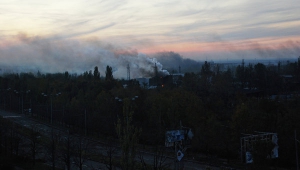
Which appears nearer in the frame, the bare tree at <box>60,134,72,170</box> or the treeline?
the bare tree at <box>60,134,72,170</box>

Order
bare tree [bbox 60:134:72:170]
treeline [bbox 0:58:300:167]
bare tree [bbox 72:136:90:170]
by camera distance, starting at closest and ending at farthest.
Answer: bare tree [bbox 60:134:72:170] < bare tree [bbox 72:136:90:170] < treeline [bbox 0:58:300:167]

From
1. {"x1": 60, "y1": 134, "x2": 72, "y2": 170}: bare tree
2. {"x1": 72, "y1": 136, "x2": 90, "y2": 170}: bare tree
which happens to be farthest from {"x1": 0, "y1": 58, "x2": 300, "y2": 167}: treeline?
{"x1": 60, "y1": 134, "x2": 72, "y2": 170}: bare tree

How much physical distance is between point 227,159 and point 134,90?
13741mm

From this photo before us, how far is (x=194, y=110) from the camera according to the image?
20266mm

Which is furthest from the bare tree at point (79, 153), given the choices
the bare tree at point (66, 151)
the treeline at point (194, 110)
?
the treeline at point (194, 110)

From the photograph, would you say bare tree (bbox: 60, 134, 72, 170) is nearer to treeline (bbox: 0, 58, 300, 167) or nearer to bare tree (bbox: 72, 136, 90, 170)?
bare tree (bbox: 72, 136, 90, 170)

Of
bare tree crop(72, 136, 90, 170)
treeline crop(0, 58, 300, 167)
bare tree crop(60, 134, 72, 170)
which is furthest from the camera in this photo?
treeline crop(0, 58, 300, 167)

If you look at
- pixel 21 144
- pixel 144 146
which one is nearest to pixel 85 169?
pixel 21 144

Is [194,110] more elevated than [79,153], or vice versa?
[194,110]

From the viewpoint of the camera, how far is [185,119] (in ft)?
67.7

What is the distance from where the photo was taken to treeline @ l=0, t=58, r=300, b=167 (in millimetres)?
16906

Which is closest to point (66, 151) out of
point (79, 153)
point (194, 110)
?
point (79, 153)

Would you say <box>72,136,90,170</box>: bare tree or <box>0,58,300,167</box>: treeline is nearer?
<box>72,136,90,170</box>: bare tree

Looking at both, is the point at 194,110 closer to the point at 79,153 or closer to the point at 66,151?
the point at 79,153
